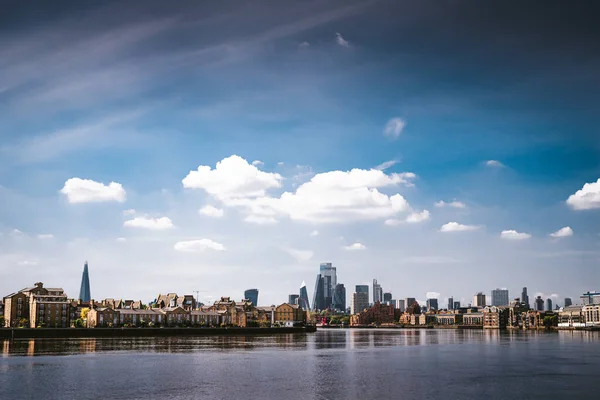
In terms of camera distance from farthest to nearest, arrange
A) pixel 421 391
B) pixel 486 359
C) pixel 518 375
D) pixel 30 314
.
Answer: pixel 30 314
pixel 486 359
pixel 518 375
pixel 421 391

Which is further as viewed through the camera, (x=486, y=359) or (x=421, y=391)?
(x=486, y=359)

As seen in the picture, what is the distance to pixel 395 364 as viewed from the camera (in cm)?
8662

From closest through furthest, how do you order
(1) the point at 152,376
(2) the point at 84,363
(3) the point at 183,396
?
(3) the point at 183,396
(1) the point at 152,376
(2) the point at 84,363

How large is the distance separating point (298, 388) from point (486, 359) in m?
50.1

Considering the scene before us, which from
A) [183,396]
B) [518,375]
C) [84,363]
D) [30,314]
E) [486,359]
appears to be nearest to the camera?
[183,396]

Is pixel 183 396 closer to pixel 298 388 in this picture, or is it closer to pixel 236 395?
pixel 236 395

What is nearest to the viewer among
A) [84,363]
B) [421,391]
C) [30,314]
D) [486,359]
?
[421,391]

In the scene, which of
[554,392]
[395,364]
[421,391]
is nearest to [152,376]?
[421,391]

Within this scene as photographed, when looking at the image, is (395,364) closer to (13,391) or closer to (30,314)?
(13,391)

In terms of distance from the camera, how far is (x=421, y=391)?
58.4m

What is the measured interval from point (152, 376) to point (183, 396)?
15.3 m

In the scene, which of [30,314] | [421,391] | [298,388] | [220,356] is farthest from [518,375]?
[30,314]

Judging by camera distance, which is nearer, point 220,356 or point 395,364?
point 395,364

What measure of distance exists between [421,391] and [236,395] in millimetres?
18278
